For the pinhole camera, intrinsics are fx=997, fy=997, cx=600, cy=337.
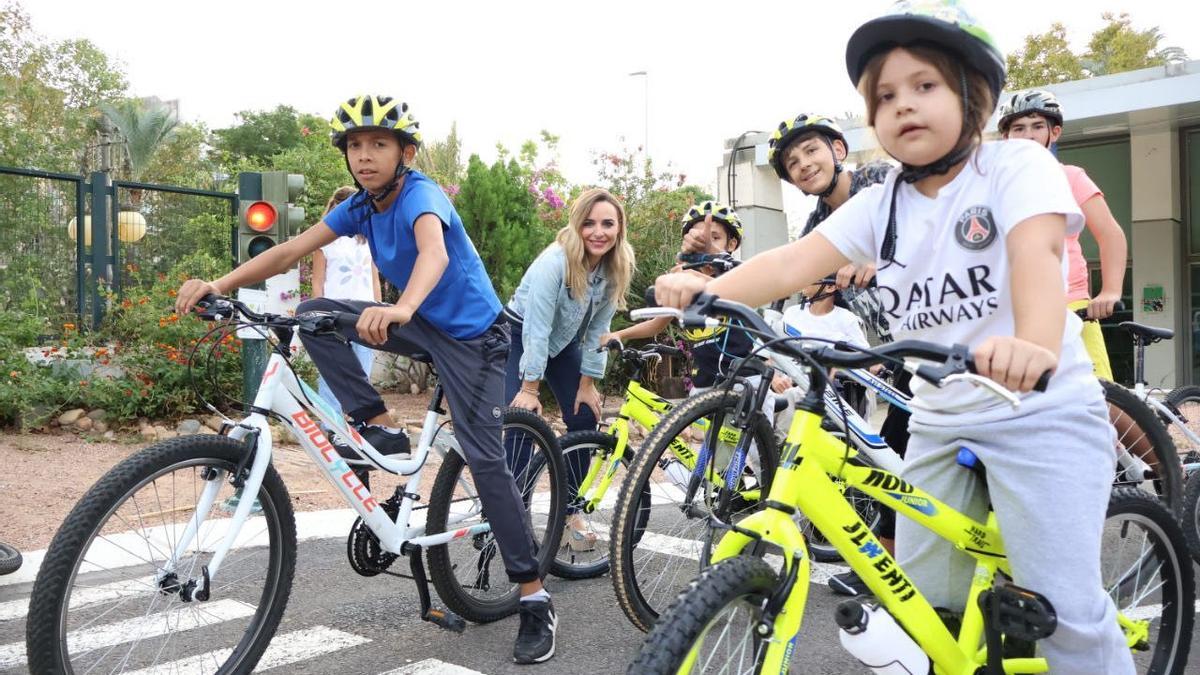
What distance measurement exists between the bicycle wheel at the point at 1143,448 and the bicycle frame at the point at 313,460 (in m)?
2.78

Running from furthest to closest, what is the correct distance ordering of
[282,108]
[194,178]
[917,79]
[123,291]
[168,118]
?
[282,108] < [168,118] < [194,178] < [123,291] < [917,79]

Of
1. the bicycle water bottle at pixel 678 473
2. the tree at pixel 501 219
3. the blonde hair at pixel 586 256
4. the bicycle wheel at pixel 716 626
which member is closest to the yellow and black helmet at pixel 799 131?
the blonde hair at pixel 586 256

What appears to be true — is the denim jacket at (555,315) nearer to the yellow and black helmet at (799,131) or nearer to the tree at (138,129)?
the yellow and black helmet at (799,131)

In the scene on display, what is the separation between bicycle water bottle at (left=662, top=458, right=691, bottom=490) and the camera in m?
4.09

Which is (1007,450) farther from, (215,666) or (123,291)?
(123,291)

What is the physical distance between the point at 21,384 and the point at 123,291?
2.97 m

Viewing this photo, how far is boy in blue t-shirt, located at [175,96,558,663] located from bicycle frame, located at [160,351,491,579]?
0.20m

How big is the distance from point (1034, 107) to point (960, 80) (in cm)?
293

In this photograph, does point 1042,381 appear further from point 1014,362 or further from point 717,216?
point 717,216

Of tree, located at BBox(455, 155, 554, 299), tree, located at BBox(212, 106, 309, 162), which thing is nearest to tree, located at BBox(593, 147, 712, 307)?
tree, located at BBox(455, 155, 554, 299)

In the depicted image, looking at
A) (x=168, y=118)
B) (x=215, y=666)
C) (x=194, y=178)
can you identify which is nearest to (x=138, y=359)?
(x=215, y=666)

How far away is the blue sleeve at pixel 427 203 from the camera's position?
3.60 meters

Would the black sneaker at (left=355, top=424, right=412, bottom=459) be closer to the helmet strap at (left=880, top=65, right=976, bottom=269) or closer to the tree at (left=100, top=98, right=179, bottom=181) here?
the helmet strap at (left=880, top=65, right=976, bottom=269)

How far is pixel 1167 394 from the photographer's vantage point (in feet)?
17.1
